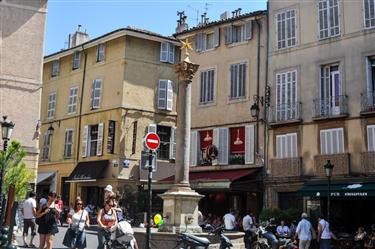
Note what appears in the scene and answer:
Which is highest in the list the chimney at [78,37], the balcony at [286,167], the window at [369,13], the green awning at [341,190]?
the chimney at [78,37]

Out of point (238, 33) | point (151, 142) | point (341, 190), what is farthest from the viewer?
point (238, 33)

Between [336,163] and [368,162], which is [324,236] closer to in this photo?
[368,162]

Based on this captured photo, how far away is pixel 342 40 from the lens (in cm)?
2394

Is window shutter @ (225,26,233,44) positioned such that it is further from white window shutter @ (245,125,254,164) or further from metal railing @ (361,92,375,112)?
metal railing @ (361,92,375,112)

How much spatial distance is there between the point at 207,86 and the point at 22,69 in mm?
9982

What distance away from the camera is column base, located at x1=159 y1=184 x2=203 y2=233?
47.8 ft

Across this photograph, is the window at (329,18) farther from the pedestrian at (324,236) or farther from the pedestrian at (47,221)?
the pedestrian at (47,221)

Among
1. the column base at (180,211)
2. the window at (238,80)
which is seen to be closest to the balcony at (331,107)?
the window at (238,80)

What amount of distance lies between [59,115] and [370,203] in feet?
76.7

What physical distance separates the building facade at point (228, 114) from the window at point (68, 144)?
10424mm

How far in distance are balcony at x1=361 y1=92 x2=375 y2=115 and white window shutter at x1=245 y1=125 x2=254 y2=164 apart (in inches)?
233

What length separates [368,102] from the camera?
73.3ft

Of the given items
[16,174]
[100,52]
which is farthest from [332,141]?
[100,52]

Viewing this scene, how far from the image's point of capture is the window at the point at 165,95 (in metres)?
33.9
